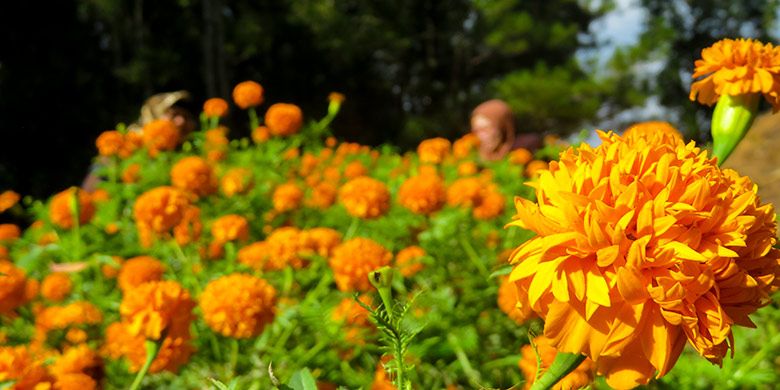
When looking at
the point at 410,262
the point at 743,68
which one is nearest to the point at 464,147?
the point at 410,262

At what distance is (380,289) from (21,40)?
691 centimetres

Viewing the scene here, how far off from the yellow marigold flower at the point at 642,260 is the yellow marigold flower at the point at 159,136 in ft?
4.73

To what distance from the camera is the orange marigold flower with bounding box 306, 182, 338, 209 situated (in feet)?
4.67

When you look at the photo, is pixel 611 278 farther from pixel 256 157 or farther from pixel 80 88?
pixel 80 88

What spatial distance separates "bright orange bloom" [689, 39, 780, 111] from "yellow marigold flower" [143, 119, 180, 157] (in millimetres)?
1318

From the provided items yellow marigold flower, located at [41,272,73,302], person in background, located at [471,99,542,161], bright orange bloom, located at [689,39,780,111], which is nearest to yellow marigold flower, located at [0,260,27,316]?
yellow marigold flower, located at [41,272,73,302]

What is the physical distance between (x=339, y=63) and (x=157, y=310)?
8315 mm

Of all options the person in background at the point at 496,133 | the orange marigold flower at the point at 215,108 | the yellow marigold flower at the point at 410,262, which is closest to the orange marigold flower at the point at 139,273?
the yellow marigold flower at the point at 410,262

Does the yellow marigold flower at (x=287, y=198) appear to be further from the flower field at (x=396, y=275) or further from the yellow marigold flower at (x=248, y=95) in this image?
the yellow marigold flower at (x=248, y=95)

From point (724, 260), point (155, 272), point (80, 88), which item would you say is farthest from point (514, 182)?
point (80, 88)

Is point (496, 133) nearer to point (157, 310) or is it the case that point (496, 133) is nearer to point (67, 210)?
point (67, 210)

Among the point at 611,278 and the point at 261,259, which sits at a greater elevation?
the point at 611,278

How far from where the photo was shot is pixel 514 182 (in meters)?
1.73

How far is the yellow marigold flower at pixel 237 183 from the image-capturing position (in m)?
1.40
